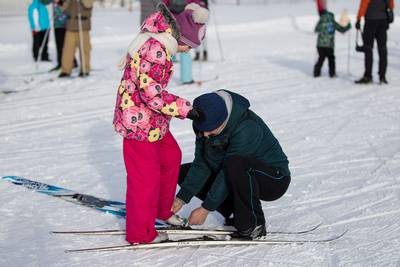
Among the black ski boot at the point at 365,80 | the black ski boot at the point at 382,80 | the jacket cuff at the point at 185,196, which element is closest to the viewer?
the jacket cuff at the point at 185,196

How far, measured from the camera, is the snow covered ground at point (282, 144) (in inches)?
137

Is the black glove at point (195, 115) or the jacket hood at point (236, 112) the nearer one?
the black glove at point (195, 115)

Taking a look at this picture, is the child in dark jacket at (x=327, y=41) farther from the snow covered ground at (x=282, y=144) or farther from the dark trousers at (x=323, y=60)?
the snow covered ground at (x=282, y=144)

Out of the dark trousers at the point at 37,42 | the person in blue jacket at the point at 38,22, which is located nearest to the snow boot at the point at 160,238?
the person in blue jacket at the point at 38,22

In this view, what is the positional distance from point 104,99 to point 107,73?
7.93 ft

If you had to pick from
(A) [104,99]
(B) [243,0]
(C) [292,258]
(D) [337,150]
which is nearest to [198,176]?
(C) [292,258]

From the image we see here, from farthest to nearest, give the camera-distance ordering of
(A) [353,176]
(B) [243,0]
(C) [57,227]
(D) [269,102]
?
(B) [243,0] → (D) [269,102] → (A) [353,176] → (C) [57,227]

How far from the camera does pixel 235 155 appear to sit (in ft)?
11.1

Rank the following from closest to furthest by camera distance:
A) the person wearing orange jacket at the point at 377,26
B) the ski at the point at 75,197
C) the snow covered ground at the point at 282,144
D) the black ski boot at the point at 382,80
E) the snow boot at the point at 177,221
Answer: the snow covered ground at the point at 282,144 < the snow boot at the point at 177,221 < the ski at the point at 75,197 < the person wearing orange jacket at the point at 377,26 < the black ski boot at the point at 382,80

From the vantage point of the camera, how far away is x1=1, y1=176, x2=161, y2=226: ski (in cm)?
417

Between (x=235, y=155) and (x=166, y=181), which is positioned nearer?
(x=235, y=155)

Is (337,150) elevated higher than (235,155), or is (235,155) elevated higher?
(235,155)

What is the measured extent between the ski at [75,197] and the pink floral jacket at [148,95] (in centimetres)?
83

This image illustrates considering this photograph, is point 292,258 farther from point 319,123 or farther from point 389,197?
point 319,123
